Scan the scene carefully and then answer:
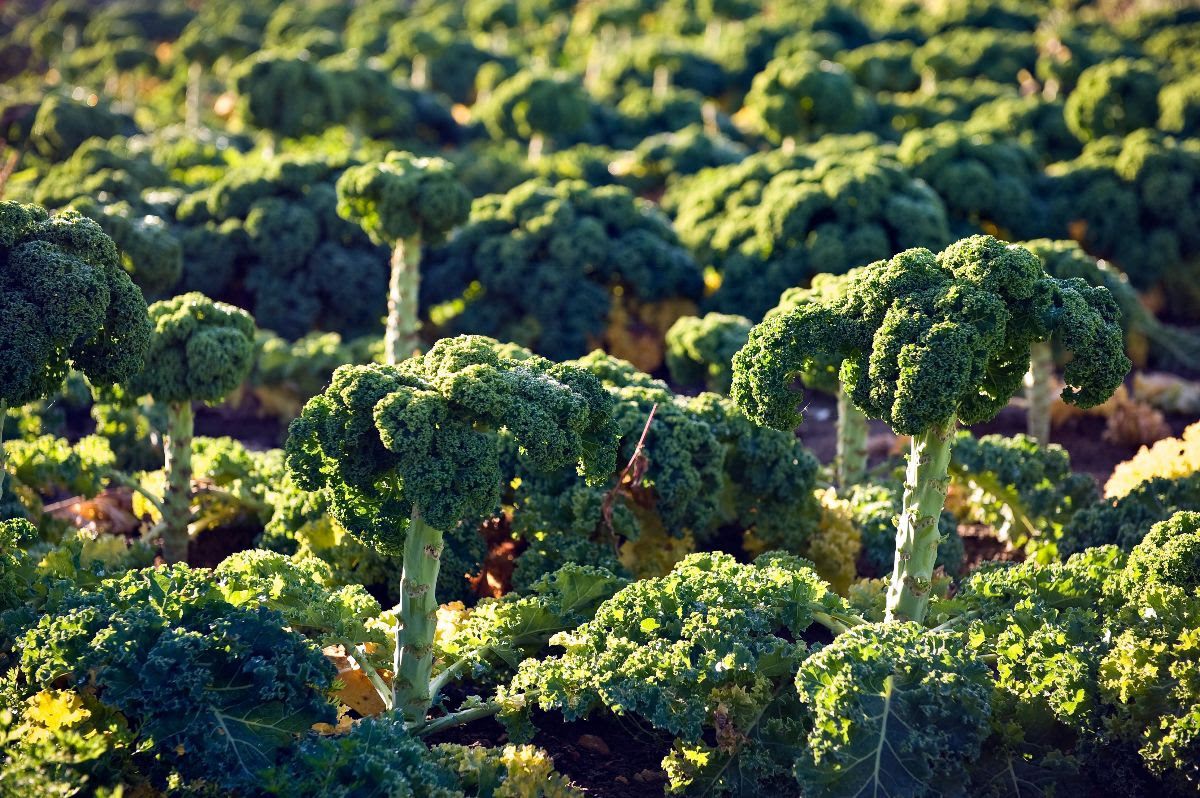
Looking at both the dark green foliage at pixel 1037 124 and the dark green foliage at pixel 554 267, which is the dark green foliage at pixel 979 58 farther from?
the dark green foliage at pixel 554 267

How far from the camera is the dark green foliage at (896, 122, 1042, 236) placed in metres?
17.7

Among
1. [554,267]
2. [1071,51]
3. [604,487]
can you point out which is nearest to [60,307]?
[604,487]

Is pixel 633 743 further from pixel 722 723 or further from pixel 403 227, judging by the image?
pixel 403 227

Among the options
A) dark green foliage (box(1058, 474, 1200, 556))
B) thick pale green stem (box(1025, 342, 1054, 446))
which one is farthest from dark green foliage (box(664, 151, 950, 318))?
dark green foliage (box(1058, 474, 1200, 556))

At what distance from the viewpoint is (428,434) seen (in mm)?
6785

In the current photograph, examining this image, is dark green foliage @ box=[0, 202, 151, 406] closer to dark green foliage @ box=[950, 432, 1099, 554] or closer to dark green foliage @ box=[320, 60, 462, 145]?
dark green foliage @ box=[950, 432, 1099, 554]

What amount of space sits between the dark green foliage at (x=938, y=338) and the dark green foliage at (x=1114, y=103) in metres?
16.2

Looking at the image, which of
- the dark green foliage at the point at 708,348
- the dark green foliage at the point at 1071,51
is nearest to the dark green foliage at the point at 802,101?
the dark green foliage at the point at 1071,51

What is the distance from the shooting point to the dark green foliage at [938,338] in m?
7.08

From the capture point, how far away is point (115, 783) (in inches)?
253

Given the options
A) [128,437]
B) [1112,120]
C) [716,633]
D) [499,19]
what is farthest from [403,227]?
[499,19]

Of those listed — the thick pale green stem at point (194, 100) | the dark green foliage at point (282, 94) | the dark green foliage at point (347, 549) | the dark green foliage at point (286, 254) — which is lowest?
the dark green foliage at point (347, 549)

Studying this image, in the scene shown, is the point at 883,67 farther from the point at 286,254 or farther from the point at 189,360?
the point at 189,360

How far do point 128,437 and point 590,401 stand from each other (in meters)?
6.41
